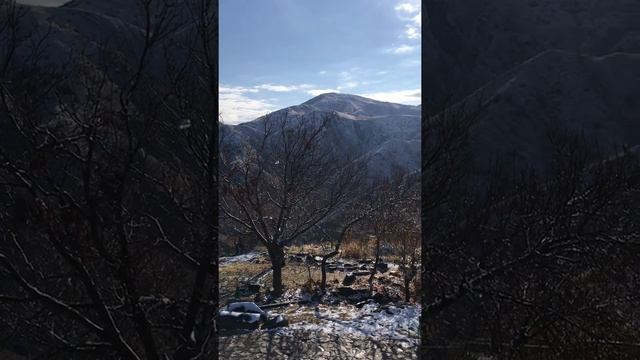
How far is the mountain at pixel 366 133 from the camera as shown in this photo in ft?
27.5

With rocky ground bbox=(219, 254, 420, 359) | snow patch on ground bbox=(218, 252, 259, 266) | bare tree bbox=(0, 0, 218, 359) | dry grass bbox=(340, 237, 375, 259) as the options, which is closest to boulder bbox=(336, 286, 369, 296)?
rocky ground bbox=(219, 254, 420, 359)

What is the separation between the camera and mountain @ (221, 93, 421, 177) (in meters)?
8.39

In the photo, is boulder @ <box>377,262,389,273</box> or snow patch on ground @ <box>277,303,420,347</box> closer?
snow patch on ground @ <box>277,303,420,347</box>

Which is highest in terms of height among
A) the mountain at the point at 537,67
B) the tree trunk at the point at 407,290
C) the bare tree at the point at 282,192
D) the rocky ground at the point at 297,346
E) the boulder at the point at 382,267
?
the mountain at the point at 537,67

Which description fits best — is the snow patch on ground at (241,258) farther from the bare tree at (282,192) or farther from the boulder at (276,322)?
the boulder at (276,322)

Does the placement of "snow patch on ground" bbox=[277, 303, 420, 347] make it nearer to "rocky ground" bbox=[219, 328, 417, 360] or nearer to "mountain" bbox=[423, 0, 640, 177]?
"rocky ground" bbox=[219, 328, 417, 360]

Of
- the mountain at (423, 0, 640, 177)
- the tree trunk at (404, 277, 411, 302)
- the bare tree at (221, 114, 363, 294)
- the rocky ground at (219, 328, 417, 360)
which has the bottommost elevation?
the rocky ground at (219, 328, 417, 360)

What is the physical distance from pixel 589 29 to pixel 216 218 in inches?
1426

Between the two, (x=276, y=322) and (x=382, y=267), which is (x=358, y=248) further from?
(x=276, y=322)

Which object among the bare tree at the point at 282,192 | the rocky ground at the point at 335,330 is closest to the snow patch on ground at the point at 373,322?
the rocky ground at the point at 335,330

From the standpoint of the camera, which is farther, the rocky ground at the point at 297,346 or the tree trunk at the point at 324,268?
the tree trunk at the point at 324,268

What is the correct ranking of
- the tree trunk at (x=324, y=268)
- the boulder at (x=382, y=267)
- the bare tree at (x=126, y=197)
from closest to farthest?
1. the bare tree at (x=126, y=197)
2. the tree trunk at (x=324, y=268)
3. the boulder at (x=382, y=267)

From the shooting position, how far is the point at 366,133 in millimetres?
29234

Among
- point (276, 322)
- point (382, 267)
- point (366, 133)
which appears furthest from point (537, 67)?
point (276, 322)
